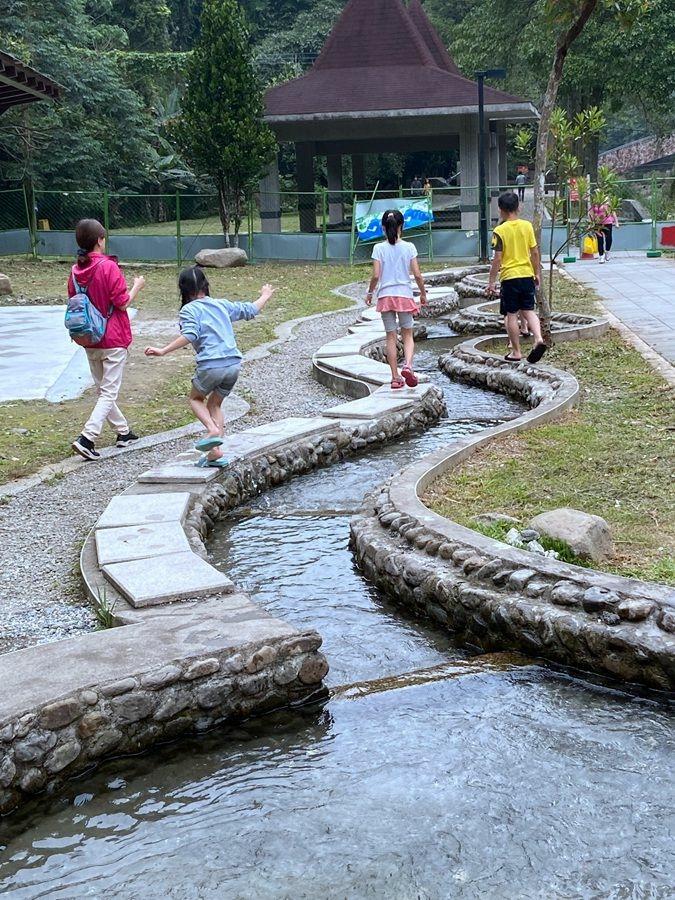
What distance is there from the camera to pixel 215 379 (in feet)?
22.1

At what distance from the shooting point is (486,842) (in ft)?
10.5

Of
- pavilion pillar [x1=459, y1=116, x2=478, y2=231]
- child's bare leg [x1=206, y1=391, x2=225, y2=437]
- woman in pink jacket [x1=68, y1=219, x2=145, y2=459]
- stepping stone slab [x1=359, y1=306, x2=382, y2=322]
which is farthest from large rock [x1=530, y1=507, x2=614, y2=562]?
pavilion pillar [x1=459, y1=116, x2=478, y2=231]

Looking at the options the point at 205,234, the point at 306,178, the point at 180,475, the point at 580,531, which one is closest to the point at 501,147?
the point at 306,178

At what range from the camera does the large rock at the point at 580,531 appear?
4.91 metres

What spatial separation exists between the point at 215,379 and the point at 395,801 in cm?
381

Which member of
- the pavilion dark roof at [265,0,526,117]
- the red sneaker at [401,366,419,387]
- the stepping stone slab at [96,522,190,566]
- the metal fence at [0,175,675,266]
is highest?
the pavilion dark roof at [265,0,526,117]

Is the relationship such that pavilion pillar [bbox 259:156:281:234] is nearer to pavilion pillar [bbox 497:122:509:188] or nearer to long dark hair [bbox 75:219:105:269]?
pavilion pillar [bbox 497:122:509:188]

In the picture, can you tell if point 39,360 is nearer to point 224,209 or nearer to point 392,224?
point 392,224

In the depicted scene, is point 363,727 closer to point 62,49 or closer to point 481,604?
point 481,604

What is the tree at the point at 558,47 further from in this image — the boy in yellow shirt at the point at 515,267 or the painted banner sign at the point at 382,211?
the painted banner sign at the point at 382,211

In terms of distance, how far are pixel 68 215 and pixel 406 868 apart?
29.4 meters

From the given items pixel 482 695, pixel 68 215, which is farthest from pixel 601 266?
pixel 482 695

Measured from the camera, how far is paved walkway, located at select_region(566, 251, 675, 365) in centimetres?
1190

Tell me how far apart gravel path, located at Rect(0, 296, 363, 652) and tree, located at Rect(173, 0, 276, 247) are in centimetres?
1598
